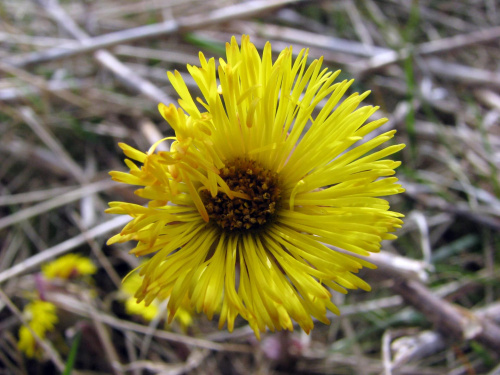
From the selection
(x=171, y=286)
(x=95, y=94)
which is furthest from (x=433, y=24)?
(x=171, y=286)

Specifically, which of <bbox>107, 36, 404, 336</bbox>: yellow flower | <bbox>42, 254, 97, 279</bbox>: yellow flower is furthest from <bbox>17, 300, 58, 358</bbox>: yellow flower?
<bbox>107, 36, 404, 336</bbox>: yellow flower

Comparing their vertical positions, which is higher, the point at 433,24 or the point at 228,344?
the point at 433,24

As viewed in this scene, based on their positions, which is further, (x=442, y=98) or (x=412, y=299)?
(x=442, y=98)

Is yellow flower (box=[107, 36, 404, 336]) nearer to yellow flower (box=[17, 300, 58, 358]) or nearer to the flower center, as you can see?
the flower center

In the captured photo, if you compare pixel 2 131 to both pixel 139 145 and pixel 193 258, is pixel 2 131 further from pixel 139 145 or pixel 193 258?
pixel 193 258

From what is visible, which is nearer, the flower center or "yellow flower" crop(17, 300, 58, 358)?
the flower center

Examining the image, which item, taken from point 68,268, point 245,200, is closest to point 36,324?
point 68,268

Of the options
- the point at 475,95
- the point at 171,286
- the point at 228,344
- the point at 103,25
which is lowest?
the point at 228,344
